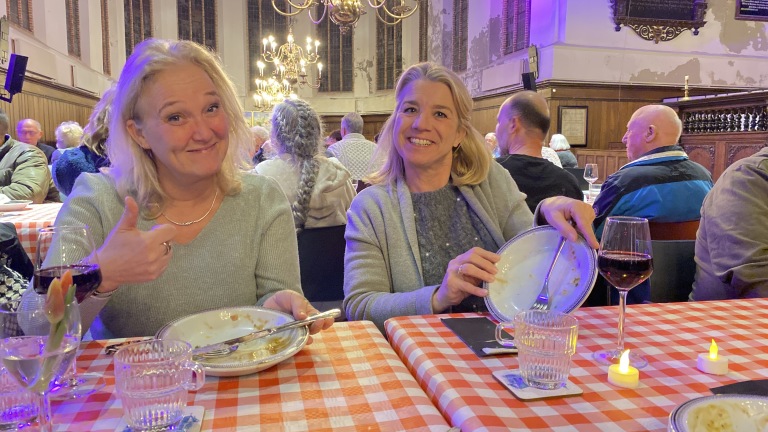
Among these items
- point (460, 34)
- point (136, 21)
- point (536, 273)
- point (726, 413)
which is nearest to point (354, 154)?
point (536, 273)

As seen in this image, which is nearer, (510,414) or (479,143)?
(510,414)

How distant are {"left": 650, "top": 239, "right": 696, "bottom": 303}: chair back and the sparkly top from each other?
653mm

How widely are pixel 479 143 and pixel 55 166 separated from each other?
2.92 metres

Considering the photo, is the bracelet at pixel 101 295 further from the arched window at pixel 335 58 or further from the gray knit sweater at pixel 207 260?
the arched window at pixel 335 58

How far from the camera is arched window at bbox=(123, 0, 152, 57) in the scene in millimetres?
14602

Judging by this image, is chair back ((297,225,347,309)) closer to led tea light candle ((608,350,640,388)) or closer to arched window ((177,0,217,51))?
led tea light candle ((608,350,640,388))

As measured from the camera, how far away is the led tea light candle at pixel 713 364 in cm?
100

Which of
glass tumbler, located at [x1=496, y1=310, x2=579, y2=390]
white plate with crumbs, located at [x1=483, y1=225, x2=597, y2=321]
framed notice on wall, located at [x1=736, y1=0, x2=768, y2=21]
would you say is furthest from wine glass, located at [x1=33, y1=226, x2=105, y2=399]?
framed notice on wall, located at [x1=736, y1=0, x2=768, y2=21]

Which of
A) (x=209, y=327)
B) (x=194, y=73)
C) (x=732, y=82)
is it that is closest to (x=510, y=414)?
(x=209, y=327)

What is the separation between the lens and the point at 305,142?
3287mm

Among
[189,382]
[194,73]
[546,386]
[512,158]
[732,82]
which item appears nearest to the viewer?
[189,382]

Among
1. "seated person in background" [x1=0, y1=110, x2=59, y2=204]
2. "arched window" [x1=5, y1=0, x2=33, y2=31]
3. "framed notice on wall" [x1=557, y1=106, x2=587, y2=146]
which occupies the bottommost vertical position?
"seated person in background" [x1=0, y1=110, x2=59, y2=204]

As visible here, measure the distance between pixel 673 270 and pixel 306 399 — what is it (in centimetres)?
165

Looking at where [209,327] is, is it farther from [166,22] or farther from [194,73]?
[166,22]
